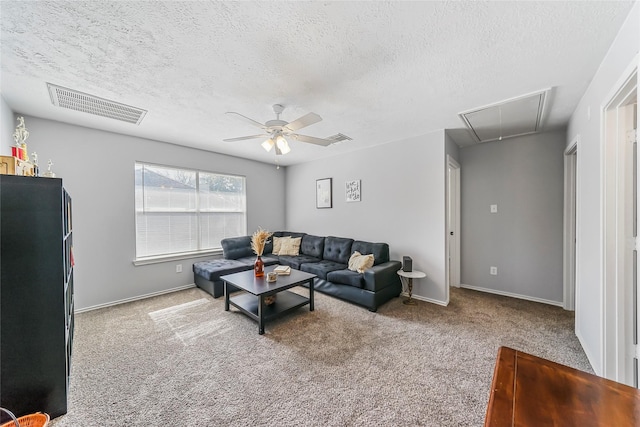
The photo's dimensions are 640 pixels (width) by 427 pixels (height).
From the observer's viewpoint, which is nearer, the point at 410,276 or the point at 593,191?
the point at 593,191

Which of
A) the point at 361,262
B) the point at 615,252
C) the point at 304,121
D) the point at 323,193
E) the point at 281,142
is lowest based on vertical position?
the point at 361,262

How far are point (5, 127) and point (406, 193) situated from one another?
15.4ft

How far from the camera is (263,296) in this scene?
2590mm

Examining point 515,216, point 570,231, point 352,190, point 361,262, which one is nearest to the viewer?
point 570,231

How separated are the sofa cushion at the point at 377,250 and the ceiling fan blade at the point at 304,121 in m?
2.29

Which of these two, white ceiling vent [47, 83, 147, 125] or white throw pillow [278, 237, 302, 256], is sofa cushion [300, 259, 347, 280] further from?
white ceiling vent [47, 83, 147, 125]

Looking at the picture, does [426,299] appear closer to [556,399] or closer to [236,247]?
[556,399]

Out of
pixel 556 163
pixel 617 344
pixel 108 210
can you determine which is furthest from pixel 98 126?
pixel 556 163

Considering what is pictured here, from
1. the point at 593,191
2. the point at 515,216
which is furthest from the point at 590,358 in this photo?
the point at 515,216

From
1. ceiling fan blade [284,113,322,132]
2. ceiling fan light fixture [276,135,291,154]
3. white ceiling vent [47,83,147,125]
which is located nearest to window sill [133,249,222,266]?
Answer: white ceiling vent [47,83,147,125]

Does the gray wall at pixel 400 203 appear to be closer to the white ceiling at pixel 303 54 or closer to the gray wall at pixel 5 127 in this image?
the white ceiling at pixel 303 54

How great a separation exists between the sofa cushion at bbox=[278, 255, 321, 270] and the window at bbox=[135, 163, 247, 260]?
1.13 meters

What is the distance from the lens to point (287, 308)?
9.45 feet

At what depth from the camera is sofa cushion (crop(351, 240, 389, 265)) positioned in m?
3.69
